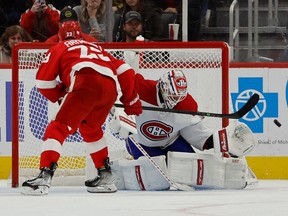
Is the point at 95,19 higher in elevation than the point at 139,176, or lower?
higher

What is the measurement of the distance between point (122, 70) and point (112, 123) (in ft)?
1.08

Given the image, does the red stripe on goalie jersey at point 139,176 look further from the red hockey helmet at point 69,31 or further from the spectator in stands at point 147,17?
the spectator in stands at point 147,17

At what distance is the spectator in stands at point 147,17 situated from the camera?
7.39m

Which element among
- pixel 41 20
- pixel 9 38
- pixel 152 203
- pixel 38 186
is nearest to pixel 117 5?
pixel 41 20

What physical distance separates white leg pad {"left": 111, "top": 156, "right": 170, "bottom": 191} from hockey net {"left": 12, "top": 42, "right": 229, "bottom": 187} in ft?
0.75

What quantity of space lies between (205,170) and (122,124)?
0.55 meters

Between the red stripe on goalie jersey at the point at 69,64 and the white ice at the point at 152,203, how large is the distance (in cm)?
59

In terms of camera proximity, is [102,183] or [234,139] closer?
[102,183]

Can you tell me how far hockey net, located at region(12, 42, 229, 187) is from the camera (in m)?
6.33

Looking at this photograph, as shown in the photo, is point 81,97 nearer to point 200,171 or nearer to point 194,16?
point 200,171

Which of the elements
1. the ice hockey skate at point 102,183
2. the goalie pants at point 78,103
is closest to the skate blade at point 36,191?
the goalie pants at point 78,103

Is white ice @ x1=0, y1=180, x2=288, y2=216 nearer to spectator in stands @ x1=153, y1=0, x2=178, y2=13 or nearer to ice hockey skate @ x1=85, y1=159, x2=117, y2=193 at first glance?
ice hockey skate @ x1=85, y1=159, x2=117, y2=193

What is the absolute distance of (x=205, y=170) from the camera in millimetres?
5855

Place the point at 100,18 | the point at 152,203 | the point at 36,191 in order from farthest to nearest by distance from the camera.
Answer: the point at 100,18 → the point at 36,191 → the point at 152,203
